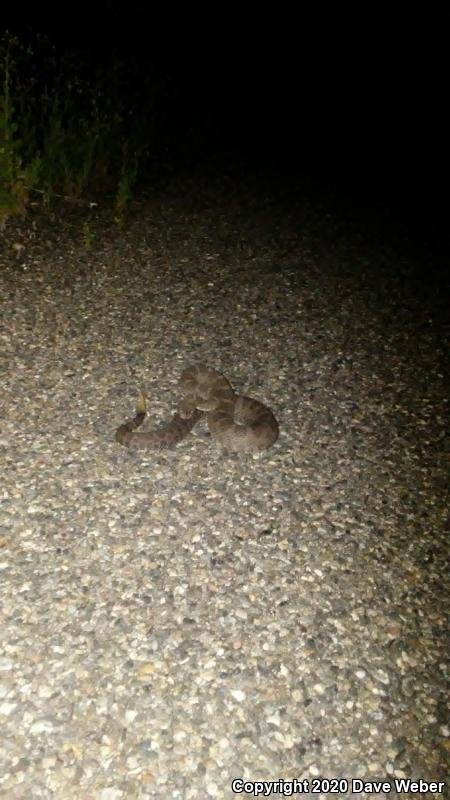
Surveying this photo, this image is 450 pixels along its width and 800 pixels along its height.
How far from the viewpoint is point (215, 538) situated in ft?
11.9

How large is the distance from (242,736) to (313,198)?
684cm

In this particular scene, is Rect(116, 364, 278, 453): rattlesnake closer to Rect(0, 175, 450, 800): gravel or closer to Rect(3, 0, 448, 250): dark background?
Rect(0, 175, 450, 800): gravel

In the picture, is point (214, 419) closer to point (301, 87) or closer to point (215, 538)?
point (215, 538)

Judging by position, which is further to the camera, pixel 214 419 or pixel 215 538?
pixel 214 419

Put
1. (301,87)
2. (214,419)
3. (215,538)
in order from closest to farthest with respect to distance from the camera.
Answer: (215,538) < (214,419) < (301,87)

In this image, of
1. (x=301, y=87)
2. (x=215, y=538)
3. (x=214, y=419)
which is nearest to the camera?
(x=215, y=538)

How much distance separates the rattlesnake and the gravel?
92mm

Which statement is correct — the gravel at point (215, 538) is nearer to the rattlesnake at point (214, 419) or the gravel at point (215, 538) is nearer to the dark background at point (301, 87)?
the rattlesnake at point (214, 419)

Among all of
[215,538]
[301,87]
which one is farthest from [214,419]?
[301,87]

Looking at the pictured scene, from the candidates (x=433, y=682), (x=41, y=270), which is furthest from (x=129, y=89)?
(x=433, y=682)

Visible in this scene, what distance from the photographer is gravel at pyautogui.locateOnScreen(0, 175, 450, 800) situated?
273 centimetres

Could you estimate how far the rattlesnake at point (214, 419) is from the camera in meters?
4.20

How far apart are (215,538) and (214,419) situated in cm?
99

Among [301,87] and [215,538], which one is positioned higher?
[301,87]
